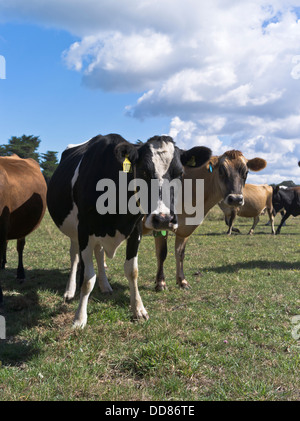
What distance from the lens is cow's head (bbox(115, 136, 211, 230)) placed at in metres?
3.86

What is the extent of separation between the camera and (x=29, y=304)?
5.41 metres

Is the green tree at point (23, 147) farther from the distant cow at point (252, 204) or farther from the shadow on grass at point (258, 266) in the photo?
the shadow on grass at point (258, 266)

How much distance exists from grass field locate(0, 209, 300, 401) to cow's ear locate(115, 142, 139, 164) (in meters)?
2.01

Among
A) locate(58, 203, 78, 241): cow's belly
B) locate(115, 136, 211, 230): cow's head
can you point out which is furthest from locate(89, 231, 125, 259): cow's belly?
locate(58, 203, 78, 241): cow's belly

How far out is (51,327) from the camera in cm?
450

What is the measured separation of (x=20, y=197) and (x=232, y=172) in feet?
12.4

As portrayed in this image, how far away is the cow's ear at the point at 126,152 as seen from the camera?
13.8 ft

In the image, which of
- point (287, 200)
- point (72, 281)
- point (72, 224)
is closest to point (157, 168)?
point (72, 224)

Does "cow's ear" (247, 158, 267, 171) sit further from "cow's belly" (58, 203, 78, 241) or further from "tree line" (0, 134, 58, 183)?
"tree line" (0, 134, 58, 183)

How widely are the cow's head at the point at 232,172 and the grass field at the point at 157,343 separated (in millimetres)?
1625

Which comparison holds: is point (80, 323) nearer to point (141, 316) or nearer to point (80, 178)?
point (141, 316)
